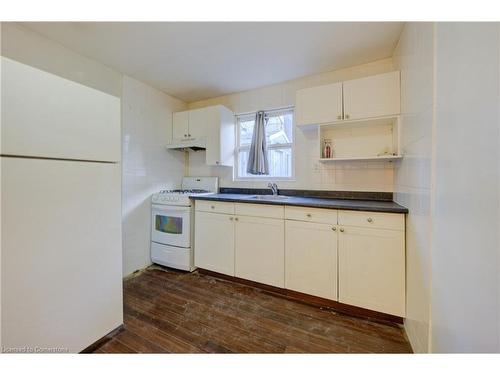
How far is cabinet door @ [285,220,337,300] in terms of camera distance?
168 cm

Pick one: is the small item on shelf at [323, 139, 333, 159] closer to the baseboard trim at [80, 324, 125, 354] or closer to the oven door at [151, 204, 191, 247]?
the oven door at [151, 204, 191, 247]

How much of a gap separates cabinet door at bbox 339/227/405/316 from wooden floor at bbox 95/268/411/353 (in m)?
0.16

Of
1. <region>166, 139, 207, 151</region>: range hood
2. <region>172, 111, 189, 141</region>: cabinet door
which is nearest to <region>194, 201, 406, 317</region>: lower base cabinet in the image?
<region>166, 139, 207, 151</region>: range hood

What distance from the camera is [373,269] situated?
1.54 metres

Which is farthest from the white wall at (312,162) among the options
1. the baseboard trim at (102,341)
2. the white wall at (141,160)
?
the baseboard trim at (102,341)

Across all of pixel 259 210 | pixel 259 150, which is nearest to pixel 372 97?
pixel 259 150

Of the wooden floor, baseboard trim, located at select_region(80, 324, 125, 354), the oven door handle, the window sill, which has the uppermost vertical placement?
the window sill

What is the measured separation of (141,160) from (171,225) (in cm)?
90

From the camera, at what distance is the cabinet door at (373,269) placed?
147cm

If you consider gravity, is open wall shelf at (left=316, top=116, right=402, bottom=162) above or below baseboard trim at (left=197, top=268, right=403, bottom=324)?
above

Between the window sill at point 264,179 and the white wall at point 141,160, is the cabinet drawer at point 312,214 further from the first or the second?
the white wall at point 141,160

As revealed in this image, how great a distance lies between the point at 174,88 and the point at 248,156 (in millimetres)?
1335

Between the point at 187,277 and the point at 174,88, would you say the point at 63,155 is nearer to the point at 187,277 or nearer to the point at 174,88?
the point at 187,277

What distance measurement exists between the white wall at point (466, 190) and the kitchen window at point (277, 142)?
1.66 meters
